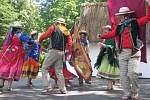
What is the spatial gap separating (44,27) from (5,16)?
65.6 feet

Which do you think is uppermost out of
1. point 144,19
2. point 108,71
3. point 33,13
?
point 33,13

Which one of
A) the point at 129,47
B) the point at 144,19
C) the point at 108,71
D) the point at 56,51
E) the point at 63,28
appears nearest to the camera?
the point at 144,19

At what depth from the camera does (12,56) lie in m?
12.2

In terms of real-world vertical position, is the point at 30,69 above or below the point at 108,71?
above

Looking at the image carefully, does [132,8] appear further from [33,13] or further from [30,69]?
[33,13]

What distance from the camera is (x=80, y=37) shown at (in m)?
14.5

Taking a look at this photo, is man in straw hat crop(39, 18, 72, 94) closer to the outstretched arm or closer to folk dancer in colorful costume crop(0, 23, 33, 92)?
folk dancer in colorful costume crop(0, 23, 33, 92)

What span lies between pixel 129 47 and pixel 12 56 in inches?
140

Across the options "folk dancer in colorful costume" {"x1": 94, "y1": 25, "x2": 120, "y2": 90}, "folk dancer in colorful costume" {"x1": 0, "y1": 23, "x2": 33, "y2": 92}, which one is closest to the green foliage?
"folk dancer in colorful costume" {"x1": 94, "y1": 25, "x2": 120, "y2": 90}

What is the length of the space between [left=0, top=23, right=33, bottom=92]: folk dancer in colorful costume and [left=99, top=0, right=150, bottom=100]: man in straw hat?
9.45ft

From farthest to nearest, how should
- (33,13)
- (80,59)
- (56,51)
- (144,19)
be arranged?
1. (33,13)
2. (80,59)
3. (56,51)
4. (144,19)

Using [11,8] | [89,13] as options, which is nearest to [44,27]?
[11,8]

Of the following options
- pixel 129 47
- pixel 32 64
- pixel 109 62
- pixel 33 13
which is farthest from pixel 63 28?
pixel 33 13

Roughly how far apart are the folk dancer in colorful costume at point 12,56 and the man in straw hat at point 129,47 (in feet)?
9.45
